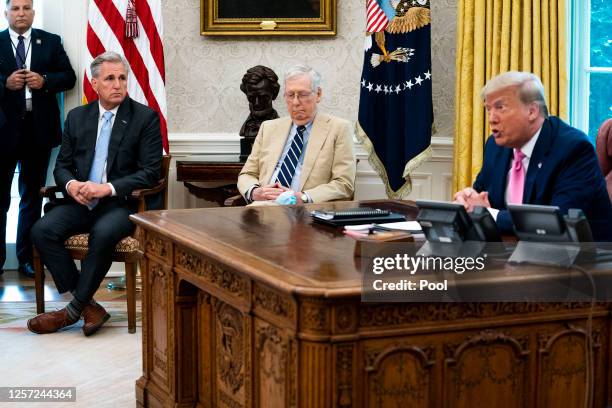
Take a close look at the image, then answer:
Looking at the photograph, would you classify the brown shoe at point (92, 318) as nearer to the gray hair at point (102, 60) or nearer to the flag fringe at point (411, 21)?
the gray hair at point (102, 60)

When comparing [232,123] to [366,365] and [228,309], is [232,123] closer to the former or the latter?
[228,309]

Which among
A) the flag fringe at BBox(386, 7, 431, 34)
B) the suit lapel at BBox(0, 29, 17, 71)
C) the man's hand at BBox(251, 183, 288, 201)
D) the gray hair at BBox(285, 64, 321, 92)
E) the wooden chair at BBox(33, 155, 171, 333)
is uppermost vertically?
the flag fringe at BBox(386, 7, 431, 34)

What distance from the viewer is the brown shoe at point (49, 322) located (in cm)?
482

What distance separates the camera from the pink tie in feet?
10.9

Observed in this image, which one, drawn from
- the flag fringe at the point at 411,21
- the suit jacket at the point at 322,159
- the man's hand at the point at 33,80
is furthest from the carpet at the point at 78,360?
the flag fringe at the point at 411,21

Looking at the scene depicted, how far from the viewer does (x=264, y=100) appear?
5.79 meters

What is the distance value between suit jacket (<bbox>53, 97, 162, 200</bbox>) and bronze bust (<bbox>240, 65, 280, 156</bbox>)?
82 cm

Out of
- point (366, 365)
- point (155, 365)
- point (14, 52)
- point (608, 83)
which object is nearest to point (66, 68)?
point (14, 52)

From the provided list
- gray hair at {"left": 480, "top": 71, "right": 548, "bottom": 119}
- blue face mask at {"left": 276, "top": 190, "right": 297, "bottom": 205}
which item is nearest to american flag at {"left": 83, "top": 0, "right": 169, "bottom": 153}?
blue face mask at {"left": 276, "top": 190, "right": 297, "bottom": 205}

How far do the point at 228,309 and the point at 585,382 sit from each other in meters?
1.14

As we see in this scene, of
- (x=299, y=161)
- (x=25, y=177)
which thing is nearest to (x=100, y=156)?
(x=299, y=161)

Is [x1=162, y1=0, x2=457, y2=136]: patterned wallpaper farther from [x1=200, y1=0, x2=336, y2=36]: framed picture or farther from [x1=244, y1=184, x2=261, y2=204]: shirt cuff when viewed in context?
[x1=244, y1=184, x2=261, y2=204]: shirt cuff

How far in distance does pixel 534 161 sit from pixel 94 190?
2.58 m

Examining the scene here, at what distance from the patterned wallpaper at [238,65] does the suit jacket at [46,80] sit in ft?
2.30
